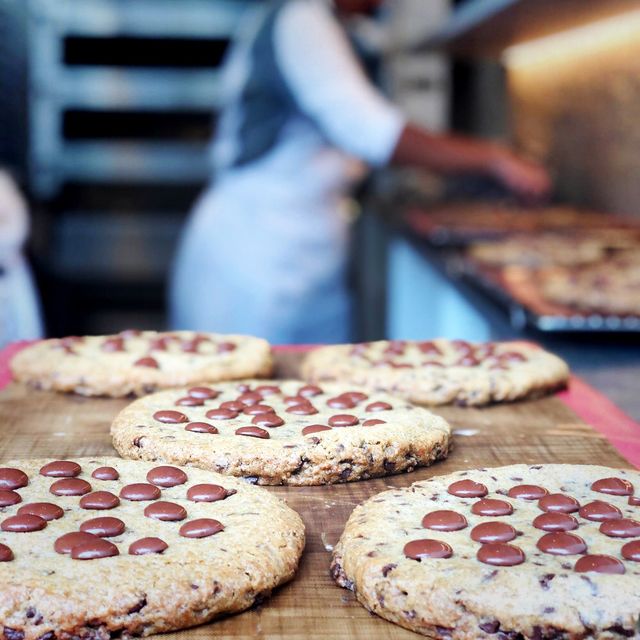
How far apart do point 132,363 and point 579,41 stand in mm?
3343

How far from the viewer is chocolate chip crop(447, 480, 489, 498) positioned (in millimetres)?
1234

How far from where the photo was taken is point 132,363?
1888mm

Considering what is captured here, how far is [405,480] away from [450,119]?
4429 mm

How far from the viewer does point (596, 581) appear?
97cm

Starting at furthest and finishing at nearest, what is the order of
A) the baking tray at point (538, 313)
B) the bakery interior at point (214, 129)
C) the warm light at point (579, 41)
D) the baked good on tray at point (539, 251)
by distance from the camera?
the bakery interior at point (214, 129), the warm light at point (579, 41), the baked good on tray at point (539, 251), the baking tray at point (538, 313)

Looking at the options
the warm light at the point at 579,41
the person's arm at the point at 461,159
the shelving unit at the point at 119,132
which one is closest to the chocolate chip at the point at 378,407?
the person's arm at the point at 461,159

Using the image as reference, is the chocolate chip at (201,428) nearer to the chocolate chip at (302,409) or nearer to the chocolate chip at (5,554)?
the chocolate chip at (302,409)

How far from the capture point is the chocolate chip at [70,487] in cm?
122

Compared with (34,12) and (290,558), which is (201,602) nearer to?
(290,558)

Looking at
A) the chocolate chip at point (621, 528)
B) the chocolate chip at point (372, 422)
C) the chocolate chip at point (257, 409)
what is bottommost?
the chocolate chip at point (372, 422)

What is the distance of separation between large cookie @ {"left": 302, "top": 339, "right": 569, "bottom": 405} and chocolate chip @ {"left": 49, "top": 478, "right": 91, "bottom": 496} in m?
0.73

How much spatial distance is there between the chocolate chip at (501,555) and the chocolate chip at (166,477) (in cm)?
43

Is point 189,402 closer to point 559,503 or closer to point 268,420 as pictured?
point 268,420

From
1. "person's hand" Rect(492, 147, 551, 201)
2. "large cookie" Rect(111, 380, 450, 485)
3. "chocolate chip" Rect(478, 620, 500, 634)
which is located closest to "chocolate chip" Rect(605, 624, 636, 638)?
"chocolate chip" Rect(478, 620, 500, 634)
